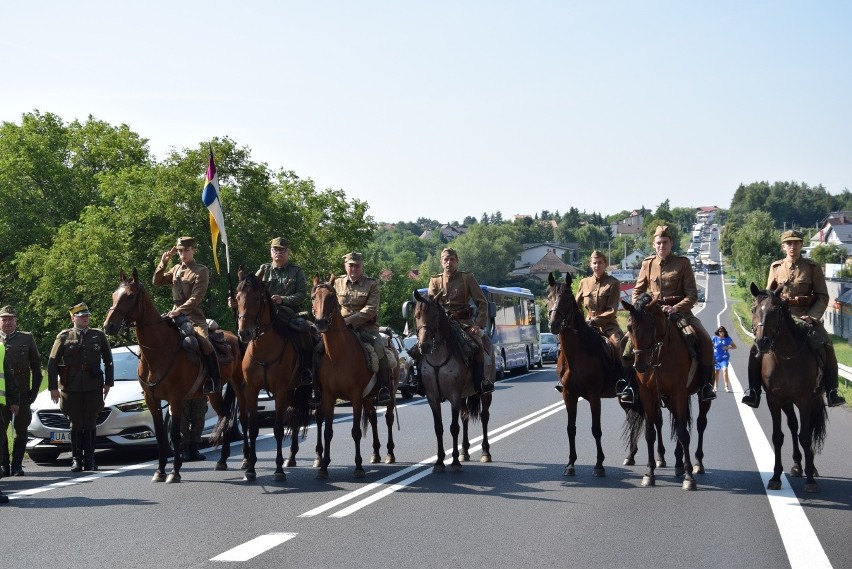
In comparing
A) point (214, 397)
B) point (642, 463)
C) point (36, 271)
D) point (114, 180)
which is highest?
point (114, 180)

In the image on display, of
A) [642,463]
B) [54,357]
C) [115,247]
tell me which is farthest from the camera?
[115,247]

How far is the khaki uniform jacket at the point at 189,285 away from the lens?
13.9 m

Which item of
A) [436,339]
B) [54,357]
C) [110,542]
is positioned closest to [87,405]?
[54,357]

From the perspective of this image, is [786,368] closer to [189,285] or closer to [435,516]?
[435,516]

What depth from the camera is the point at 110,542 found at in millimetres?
8914

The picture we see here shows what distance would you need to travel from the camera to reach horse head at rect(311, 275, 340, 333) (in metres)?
12.8

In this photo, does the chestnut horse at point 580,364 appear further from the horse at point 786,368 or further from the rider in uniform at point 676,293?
the horse at point 786,368

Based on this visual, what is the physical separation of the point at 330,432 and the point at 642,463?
401 cm

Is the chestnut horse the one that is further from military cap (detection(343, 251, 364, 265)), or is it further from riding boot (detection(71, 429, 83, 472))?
riding boot (detection(71, 429, 83, 472))

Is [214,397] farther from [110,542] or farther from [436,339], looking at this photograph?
[110,542]

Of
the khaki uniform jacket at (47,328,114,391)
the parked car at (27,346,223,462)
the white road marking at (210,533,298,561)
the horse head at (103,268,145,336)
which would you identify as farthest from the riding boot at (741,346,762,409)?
the khaki uniform jacket at (47,328,114,391)

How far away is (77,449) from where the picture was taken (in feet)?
48.3

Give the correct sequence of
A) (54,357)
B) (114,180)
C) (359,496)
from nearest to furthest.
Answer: (359,496)
(54,357)
(114,180)

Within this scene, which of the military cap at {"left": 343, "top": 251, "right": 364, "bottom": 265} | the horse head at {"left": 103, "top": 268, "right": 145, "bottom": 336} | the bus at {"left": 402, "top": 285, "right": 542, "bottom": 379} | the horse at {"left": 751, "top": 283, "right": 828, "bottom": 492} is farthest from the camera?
the bus at {"left": 402, "top": 285, "right": 542, "bottom": 379}
